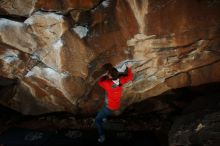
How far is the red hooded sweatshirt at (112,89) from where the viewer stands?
5625 millimetres

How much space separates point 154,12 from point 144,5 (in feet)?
0.77

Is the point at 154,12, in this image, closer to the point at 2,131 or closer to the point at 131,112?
the point at 131,112

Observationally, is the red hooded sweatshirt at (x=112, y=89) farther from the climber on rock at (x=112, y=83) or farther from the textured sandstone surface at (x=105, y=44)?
the textured sandstone surface at (x=105, y=44)

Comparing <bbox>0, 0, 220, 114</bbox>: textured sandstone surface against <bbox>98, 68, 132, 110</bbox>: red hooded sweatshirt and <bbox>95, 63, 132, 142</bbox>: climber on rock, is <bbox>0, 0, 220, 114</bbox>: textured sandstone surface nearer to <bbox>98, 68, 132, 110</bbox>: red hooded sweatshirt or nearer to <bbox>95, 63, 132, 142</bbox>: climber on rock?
<bbox>95, 63, 132, 142</bbox>: climber on rock

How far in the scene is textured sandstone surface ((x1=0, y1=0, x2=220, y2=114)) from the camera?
5.48 meters

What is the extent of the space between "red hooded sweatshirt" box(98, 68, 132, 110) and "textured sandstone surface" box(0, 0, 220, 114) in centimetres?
53

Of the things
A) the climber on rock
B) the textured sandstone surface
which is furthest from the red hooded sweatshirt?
the textured sandstone surface

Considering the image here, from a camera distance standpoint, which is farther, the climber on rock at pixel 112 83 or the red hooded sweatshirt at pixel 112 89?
the red hooded sweatshirt at pixel 112 89

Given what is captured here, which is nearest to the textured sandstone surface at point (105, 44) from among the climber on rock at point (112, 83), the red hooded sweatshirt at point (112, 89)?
the climber on rock at point (112, 83)

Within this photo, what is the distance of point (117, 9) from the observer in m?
5.51

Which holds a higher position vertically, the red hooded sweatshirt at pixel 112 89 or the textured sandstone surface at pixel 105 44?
the textured sandstone surface at pixel 105 44

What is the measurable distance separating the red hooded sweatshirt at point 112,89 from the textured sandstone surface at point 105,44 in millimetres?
526

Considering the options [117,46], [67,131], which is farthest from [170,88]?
[67,131]

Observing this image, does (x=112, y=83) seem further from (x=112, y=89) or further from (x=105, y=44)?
(x=105, y=44)
